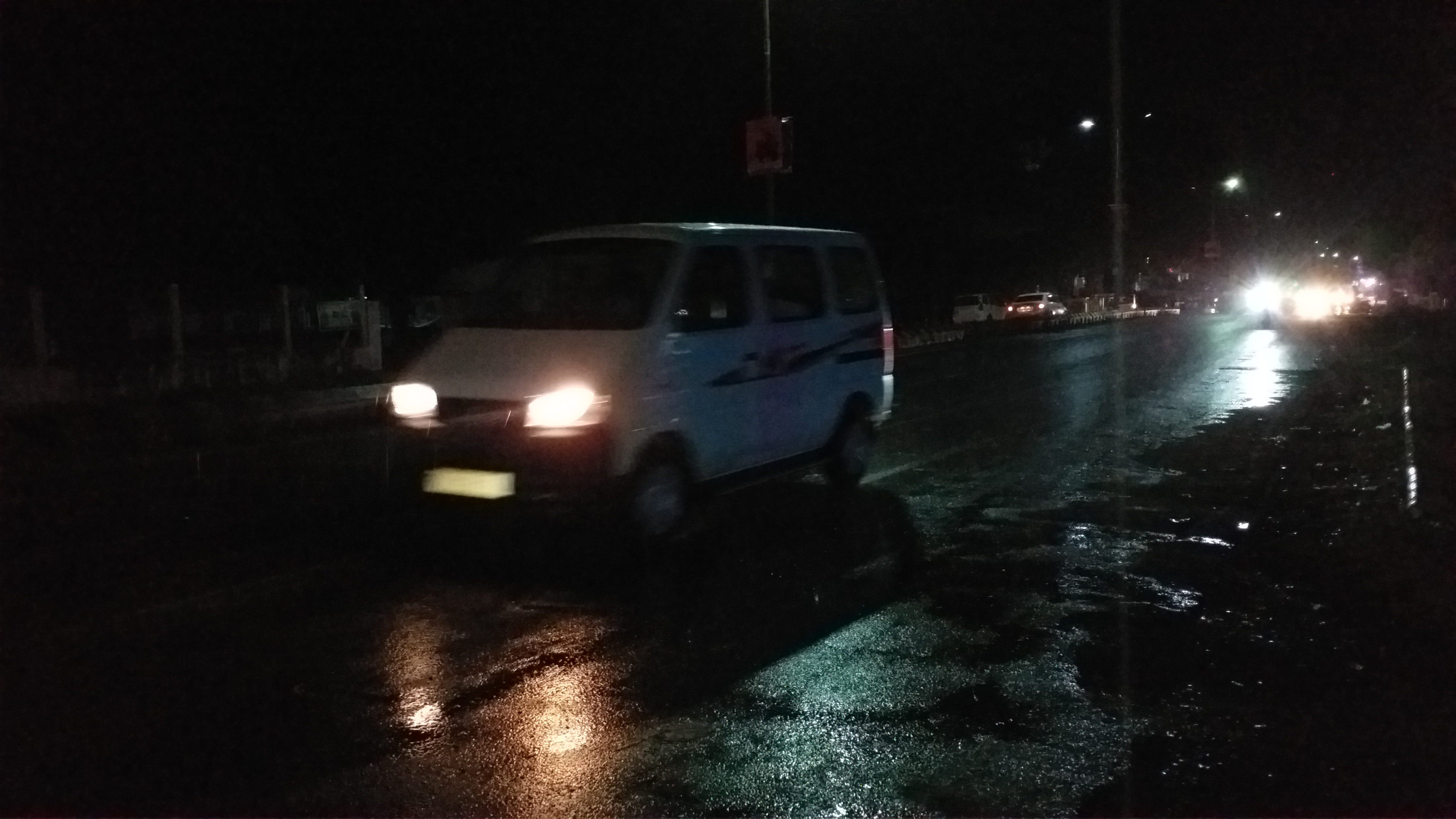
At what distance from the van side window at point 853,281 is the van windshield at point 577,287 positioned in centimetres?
229

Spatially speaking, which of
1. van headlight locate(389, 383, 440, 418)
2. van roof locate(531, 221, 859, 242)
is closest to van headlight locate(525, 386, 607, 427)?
van headlight locate(389, 383, 440, 418)

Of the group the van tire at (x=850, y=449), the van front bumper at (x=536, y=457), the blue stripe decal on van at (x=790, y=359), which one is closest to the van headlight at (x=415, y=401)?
the van front bumper at (x=536, y=457)

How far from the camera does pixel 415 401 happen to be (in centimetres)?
849

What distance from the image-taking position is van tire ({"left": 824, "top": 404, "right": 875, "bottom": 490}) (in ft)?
35.5

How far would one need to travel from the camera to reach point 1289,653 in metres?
6.45

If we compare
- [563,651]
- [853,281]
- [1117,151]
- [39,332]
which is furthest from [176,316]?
[1117,151]

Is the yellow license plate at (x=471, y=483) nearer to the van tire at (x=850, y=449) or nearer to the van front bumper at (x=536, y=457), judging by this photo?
the van front bumper at (x=536, y=457)

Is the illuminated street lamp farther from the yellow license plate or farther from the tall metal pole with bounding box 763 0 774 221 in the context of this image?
the yellow license plate

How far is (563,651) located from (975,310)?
43.7 metres

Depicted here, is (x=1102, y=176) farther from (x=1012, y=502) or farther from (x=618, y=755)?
(x=618, y=755)

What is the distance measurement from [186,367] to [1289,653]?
18.3 m

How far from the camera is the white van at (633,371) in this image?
314 inches

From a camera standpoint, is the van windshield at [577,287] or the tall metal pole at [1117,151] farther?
the tall metal pole at [1117,151]

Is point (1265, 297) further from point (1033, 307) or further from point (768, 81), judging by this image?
point (768, 81)
